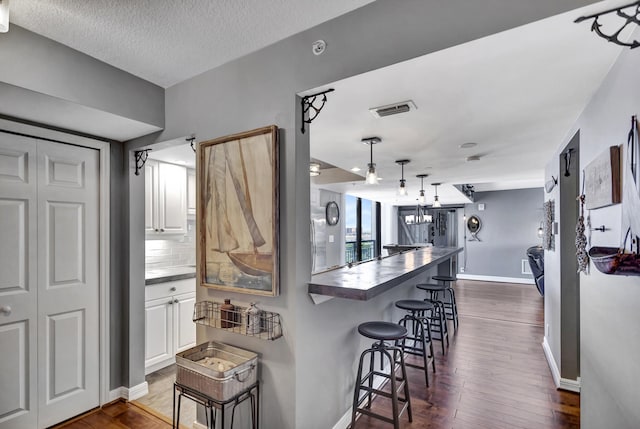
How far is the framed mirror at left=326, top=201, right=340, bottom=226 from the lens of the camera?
641 centimetres

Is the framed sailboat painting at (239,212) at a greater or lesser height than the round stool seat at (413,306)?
greater

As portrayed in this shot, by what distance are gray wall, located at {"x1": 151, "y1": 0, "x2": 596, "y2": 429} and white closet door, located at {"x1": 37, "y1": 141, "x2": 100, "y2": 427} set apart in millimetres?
968

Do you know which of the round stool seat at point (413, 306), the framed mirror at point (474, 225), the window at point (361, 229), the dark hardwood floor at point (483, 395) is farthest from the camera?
the framed mirror at point (474, 225)

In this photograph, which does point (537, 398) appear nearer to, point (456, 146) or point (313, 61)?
point (456, 146)

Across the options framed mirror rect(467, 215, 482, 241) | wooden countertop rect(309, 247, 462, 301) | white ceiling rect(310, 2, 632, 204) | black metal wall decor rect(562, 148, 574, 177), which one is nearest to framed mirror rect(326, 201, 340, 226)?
white ceiling rect(310, 2, 632, 204)

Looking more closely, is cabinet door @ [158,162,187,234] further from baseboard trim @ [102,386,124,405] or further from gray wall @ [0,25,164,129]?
baseboard trim @ [102,386,124,405]

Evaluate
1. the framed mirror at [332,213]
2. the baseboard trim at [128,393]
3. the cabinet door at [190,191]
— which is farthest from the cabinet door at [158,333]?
the framed mirror at [332,213]

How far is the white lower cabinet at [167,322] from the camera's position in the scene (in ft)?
9.67

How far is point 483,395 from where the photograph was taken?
264cm

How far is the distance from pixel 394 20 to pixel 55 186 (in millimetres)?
2547

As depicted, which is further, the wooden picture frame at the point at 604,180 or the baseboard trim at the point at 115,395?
the baseboard trim at the point at 115,395

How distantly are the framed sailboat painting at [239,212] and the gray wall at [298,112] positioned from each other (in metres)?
0.07

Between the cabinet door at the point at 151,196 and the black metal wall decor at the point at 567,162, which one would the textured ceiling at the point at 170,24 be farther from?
the black metal wall decor at the point at 567,162

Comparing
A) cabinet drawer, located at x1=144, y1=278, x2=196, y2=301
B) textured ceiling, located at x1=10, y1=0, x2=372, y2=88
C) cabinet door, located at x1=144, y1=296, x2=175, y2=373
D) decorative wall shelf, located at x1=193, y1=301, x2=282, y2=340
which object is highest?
textured ceiling, located at x1=10, y1=0, x2=372, y2=88
